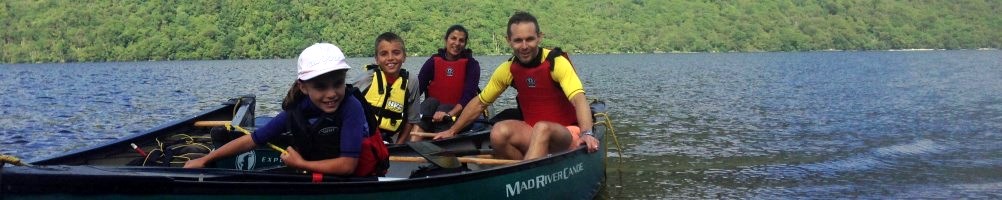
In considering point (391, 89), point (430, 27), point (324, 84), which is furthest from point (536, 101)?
point (430, 27)

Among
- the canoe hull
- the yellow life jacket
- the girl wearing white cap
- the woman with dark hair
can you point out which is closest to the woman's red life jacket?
the woman with dark hair

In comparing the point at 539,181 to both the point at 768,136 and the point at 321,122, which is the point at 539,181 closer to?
the point at 321,122

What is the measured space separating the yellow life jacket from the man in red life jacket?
2.26 feet

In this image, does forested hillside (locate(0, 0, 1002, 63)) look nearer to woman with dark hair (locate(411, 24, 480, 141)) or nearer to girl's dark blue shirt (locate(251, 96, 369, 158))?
woman with dark hair (locate(411, 24, 480, 141))

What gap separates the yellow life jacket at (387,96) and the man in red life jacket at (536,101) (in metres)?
0.69

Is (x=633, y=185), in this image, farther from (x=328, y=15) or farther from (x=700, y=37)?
(x=700, y=37)

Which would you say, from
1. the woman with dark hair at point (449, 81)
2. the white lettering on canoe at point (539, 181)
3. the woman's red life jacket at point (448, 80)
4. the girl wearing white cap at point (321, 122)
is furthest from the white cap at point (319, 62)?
the woman's red life jacket at point (448, 80)

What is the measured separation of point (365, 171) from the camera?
19.4 feet

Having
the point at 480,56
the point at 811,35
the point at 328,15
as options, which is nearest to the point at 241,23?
the point at 328,15

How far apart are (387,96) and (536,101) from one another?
57.8 inches

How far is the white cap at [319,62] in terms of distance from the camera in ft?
16.5

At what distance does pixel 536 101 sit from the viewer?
8.45m

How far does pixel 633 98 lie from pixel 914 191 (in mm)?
20397

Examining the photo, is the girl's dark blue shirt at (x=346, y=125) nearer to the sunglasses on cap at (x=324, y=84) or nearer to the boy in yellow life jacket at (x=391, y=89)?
the sunglasses on cap at (x=324, y=84)
